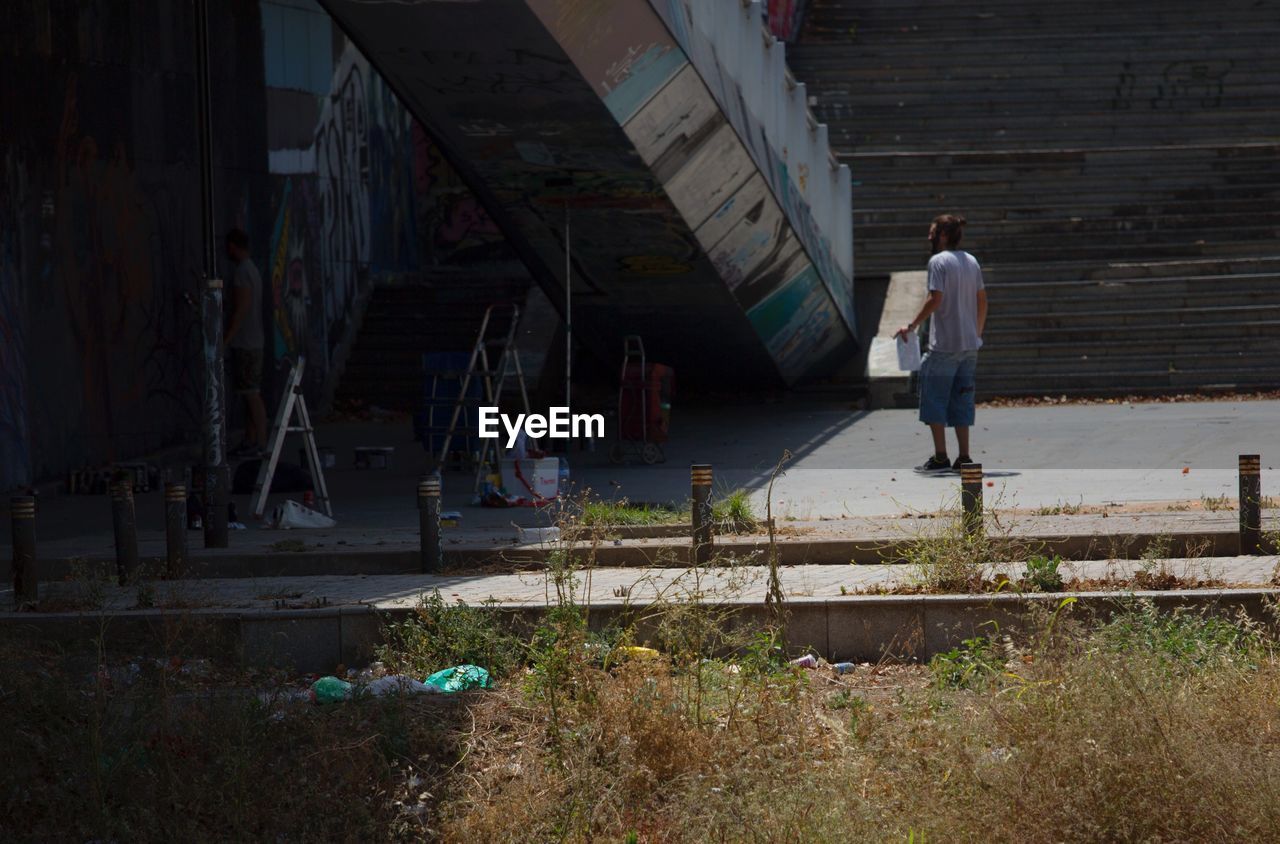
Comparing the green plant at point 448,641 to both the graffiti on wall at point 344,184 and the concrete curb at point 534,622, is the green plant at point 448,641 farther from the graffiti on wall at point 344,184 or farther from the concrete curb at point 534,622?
the graffiti on wall at point 344,184

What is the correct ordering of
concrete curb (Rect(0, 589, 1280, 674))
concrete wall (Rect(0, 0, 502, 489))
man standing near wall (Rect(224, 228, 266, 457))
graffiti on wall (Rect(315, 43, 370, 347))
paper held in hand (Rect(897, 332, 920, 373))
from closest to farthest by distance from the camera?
concrete curb (Rect(0, 589, 1280, 674))
paper held in hand (Rect(897, 332, 920, 373))
concrete wall (Rect(0, 0, 502, 489))
man standing near wall (Rect(224, 228, 266, 457))
graffiti on wall (Rect(315, 43, 370, 347))

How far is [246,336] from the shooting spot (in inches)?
609

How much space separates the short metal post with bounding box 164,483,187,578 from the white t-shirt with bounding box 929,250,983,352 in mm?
6227

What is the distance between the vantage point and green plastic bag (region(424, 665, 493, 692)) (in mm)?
7102

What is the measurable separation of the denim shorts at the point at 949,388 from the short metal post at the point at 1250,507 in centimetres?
413

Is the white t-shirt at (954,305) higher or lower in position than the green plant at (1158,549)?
higher

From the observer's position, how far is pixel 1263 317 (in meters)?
20.5

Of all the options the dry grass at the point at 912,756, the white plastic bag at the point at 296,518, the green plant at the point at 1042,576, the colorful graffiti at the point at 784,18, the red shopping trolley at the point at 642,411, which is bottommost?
the dry grass at the point at 912,756

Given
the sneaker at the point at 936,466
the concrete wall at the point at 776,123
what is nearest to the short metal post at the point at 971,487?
the sneaker at the point at 936,466

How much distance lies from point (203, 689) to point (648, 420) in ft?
25.9

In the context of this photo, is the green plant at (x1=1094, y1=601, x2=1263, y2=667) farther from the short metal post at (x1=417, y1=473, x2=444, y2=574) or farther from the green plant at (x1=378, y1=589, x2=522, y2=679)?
the short metal post at (x1=417, y1=473, x2=444, y2=574)

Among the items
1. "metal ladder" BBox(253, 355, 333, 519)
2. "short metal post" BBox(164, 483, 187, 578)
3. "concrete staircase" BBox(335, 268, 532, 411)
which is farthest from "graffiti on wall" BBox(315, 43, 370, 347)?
"short metal post" BBox(164, 483, 187, 578)

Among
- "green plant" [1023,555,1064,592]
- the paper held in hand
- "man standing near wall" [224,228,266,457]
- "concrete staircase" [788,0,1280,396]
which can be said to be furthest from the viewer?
"concrete staircase" [788,0,1280,396]

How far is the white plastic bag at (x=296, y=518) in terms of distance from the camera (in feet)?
38.2
